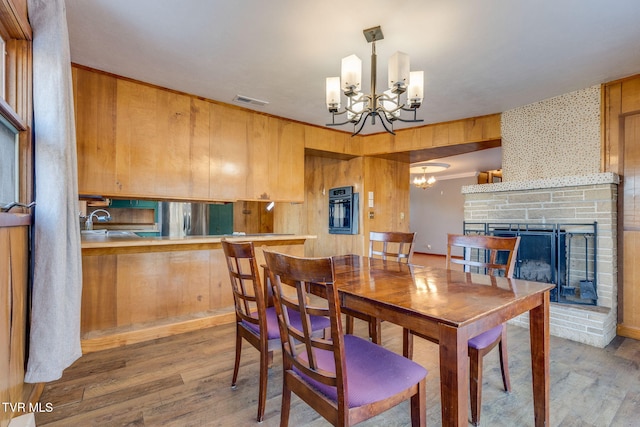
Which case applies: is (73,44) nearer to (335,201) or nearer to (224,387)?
(224,387)

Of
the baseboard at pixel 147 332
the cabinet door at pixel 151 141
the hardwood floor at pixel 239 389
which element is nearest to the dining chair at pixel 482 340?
the hardwood floor at pixel 239 389

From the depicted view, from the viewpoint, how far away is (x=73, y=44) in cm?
224

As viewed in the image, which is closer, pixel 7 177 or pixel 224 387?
pixel 7 177

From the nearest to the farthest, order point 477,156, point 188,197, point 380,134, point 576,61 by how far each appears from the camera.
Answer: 1. point 576,61
2. point 188,197
3. point 380,134
4. point 477,156

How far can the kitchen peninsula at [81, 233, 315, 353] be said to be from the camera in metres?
2.55

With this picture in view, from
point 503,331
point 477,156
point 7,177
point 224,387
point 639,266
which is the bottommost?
point 224,387

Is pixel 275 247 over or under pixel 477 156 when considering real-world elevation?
A: under

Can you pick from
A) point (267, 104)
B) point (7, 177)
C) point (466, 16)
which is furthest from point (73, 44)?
point (466, 16)

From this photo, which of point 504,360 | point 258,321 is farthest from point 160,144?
point 504,360

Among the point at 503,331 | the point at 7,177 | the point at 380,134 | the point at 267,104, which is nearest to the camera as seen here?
the point at 7,177

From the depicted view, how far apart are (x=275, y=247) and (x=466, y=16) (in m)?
2.72

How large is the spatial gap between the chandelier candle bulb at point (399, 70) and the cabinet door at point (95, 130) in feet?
8.14

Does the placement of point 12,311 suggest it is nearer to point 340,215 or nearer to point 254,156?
point 254,156

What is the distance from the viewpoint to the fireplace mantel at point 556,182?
268 cm
